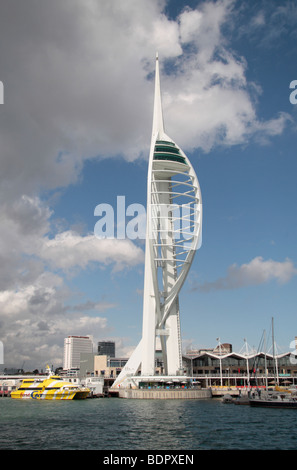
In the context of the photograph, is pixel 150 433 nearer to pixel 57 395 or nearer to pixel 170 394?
pixel 170 394

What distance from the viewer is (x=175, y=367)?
83188 millimetres

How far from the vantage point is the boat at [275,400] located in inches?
2313

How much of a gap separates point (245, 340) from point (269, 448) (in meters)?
83.8

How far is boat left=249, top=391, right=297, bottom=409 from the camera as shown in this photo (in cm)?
5875

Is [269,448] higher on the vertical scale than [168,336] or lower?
lower

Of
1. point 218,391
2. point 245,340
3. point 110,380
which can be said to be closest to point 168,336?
point 218,391

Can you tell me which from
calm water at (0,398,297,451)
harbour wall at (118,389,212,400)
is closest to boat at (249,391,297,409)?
harbour wall at (118,389,212,400)

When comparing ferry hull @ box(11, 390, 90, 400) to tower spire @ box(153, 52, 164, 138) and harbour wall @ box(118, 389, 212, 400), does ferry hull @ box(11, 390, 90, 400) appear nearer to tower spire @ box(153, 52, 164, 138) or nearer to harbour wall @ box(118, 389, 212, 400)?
harbour wall @ box(118, 389, 212, 400)

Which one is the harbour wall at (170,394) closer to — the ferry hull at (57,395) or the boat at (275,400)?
the boat at (275,400)

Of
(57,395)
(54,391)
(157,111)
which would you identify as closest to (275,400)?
(57,395)

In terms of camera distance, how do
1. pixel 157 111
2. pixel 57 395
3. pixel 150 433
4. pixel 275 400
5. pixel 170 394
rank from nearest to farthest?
pixel 150 433 → pixel 275 400 → pixel 170 394 → pixel 57 395 → pixel 157 111

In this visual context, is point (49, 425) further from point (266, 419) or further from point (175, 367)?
point (175, 367)

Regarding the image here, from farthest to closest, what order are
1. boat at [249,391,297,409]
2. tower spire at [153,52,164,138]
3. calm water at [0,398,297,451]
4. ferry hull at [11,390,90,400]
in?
1. tower spire at [153,52,164,138]
2. ferry hull at [11,390,90,400]
3. boat at [249,391,297,409]
4. calm water at [0,398,297,451]

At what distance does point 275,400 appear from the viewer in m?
60.2
